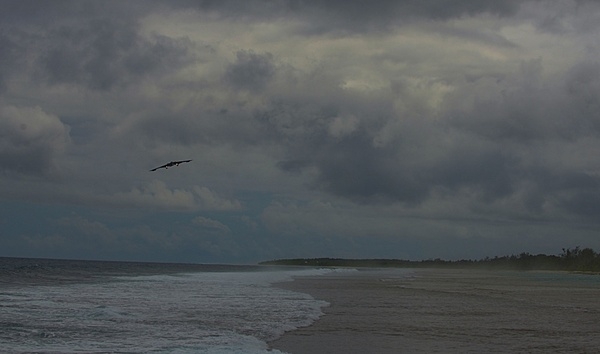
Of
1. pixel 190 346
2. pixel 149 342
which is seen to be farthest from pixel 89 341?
pixel 190 346

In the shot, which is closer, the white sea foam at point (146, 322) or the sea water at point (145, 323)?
the sea water at point (145, 323)

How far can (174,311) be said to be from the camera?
95.3ft

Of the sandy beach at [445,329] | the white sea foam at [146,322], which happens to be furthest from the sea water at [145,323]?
the sandy beach at [445,329]

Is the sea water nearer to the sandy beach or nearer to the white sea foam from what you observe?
the white sea foam

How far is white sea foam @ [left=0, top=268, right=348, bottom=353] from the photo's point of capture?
62.6ft

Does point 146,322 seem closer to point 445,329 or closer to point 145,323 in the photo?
point 145,323

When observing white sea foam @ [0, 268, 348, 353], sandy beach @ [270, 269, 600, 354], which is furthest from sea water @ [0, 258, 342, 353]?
sandy beach @ [270, 269, 600, 354]

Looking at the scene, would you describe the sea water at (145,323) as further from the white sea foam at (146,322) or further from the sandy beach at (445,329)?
the sandy beach at (445,329)

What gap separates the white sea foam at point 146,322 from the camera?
19.1 m

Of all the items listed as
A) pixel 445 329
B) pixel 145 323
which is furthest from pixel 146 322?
pixel 445 329

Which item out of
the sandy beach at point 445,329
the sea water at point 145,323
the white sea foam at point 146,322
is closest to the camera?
the sea water at point 145,323

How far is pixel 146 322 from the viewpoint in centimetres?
2456

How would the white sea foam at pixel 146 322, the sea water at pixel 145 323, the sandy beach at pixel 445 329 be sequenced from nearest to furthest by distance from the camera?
the sea water at pixel 145 323 < the white sea foam at pixel 146 322 < the sandy beach at pixel 445 329

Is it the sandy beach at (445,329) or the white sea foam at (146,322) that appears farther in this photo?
the sandy beach at (445,329)
